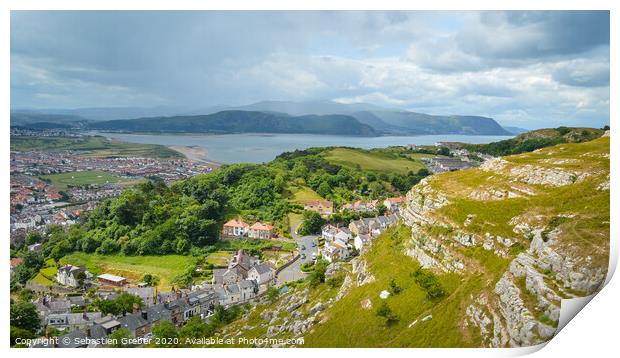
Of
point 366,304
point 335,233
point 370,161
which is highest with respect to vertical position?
point 370,161

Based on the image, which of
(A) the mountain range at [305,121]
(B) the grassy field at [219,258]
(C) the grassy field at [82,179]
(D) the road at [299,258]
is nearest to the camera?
(D) the road at [299,258]

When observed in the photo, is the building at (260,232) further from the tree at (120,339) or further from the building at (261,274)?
the tree at (120,339)

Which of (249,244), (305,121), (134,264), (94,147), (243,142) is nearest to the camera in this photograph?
(134,264)

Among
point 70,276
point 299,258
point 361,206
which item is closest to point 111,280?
point 70,276

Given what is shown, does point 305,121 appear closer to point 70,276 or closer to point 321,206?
point 321,206

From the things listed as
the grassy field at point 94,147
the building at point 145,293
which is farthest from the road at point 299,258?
the grassy field at point 94,147
